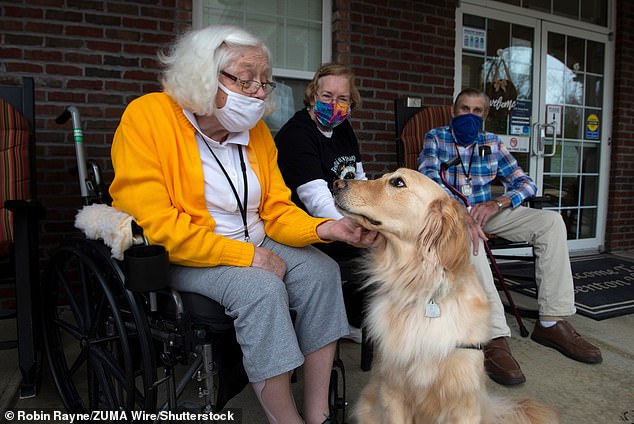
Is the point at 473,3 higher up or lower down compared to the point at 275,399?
higher up

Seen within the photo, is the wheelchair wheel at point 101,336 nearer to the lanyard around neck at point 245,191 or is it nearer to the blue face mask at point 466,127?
the lanyard around neck at point 245,191

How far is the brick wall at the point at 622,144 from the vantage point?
487 cm

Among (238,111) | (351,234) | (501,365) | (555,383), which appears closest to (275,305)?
(351,234)

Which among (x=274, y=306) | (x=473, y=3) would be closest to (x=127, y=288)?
(x=274, y=306)

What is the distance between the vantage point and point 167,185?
1550mm

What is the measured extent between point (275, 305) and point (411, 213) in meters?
0.57

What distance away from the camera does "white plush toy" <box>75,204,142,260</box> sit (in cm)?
138

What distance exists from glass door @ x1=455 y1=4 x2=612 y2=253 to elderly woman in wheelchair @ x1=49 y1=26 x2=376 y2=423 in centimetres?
290

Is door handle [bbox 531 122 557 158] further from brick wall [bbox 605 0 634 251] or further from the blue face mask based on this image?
the blue face mask

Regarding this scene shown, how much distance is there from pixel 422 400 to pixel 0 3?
318 cm

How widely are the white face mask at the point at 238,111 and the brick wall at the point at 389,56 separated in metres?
2.13

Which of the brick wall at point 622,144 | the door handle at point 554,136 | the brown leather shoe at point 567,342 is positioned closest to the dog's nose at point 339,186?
the brown leather shoe at point 567,342

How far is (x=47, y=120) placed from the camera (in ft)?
9.39

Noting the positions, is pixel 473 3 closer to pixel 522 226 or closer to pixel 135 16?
pixel 522 226
